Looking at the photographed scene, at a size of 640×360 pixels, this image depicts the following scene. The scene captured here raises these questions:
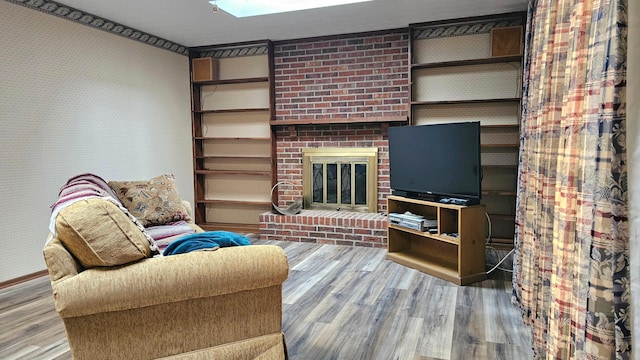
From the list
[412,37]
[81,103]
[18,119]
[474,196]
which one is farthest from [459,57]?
[18,119]

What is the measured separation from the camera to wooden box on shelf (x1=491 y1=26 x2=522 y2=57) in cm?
403

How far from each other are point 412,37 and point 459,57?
0.55 m

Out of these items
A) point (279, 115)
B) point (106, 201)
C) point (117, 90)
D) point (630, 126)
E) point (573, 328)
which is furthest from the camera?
point (279, 115)

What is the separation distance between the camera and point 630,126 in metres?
1.11

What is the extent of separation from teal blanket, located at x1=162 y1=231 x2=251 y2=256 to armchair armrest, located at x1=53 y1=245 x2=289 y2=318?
0.11 metres

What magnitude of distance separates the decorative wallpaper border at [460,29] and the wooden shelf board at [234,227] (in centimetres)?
305

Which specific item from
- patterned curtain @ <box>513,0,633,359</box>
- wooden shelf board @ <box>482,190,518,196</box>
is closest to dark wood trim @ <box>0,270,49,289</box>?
patterned curtain @ <box>513,0,633,359</box>


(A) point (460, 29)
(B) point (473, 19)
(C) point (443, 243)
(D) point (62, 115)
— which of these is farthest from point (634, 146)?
(D) point (62, 115)

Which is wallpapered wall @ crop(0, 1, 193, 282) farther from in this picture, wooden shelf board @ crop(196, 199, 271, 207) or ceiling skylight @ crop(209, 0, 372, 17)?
ceiling skylight @ crop(209, 0, 372, 17)

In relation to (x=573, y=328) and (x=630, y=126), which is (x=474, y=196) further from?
(x=630, y=126)

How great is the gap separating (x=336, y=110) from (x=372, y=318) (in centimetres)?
284

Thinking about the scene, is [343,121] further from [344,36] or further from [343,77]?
[344,36]

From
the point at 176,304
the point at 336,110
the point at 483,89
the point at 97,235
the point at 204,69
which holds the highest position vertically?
the point at 204,69

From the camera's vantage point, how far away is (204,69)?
525 centimetres
